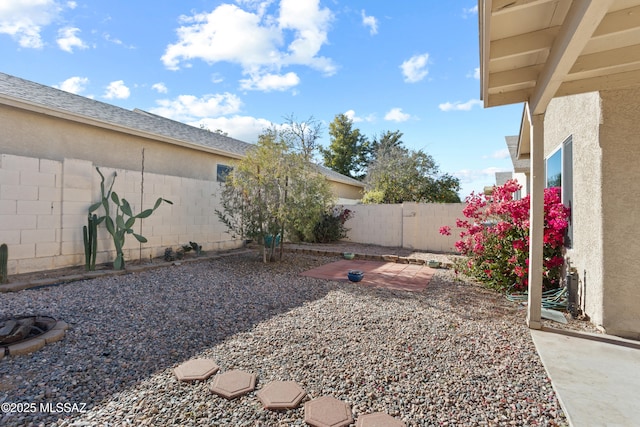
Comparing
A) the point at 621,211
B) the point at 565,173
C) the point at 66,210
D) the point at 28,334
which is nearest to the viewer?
the point at 28,334

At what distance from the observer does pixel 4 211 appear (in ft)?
17.3

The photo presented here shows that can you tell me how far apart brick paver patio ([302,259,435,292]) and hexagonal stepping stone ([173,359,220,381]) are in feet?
12.7

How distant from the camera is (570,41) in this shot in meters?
2.34

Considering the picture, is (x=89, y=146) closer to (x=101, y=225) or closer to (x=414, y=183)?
(x=101, y=225)

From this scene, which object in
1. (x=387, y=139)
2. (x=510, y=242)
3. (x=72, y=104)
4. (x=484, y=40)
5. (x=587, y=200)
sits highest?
(x=387, y=139)

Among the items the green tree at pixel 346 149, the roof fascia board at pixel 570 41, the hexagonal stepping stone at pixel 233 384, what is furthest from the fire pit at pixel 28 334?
the green tree at pixel 346 149

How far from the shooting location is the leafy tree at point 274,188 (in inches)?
289

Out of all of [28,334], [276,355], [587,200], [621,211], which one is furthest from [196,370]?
[587,200]

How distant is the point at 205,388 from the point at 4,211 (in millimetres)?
5747

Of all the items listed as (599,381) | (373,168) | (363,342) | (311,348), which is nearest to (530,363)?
(599,381)

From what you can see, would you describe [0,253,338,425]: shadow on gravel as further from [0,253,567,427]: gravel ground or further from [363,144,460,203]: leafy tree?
[363,144,460,203]: leafy tree

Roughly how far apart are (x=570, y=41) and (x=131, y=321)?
210 inches

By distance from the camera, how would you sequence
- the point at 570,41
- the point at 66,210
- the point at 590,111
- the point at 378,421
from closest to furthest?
1. the point at 378,421
2. the point at 570,41
3. the point at 590,111
4. the point at 66,210

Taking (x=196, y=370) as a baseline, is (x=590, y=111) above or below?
above
